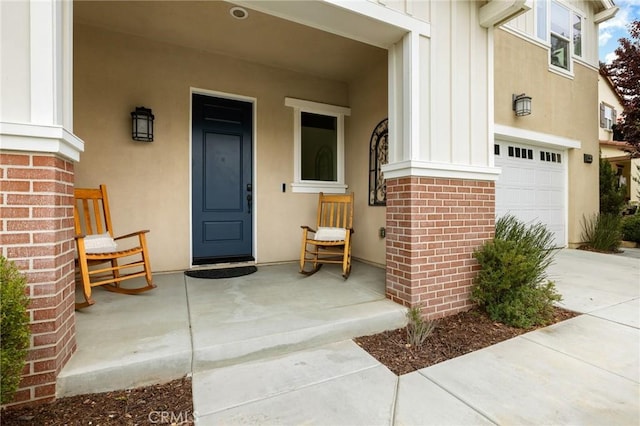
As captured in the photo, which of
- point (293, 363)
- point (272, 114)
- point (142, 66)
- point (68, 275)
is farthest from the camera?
point (272, 114)

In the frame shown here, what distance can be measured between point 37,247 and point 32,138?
0.50 meters

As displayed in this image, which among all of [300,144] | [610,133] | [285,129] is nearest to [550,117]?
[300,144]

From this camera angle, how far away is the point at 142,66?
136 inches

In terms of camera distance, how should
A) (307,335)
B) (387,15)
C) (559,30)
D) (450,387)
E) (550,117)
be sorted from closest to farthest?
1. (450,387)
2. (307,335)
3. (387,15)
4. (550,117)
5. (559,30)

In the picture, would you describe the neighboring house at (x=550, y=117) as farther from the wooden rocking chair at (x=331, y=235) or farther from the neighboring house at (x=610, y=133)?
the neighboring house at (x=610, y=133)

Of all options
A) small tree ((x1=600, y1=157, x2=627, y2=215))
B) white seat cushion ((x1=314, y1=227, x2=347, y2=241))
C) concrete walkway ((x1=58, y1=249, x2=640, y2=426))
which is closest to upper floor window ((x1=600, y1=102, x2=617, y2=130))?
small tree ((x1=600, y1=157, x2=627, y2=215))

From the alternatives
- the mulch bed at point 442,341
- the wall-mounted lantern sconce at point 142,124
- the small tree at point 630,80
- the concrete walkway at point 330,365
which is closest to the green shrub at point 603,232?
the small tree at point 630,80

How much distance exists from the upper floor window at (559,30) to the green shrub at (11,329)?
6866 mm

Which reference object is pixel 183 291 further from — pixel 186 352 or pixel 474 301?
pixel 474 301

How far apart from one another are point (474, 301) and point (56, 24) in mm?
3414

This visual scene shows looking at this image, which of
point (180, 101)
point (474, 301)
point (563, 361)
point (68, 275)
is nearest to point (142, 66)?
point (180, 101)

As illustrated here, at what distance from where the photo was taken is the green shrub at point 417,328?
7.03 ft

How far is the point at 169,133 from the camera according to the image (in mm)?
3555

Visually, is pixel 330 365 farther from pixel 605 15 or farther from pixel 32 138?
pixel 605 15
